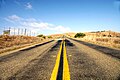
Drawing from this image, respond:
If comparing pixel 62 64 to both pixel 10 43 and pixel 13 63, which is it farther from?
pixel 10 43

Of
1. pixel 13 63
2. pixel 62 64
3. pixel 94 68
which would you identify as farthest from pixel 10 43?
pixel 94 68

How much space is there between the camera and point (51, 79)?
3.48 meters

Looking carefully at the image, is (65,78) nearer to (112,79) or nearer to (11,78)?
(112,79)

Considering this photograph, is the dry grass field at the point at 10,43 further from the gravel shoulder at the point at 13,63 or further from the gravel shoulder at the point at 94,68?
the gravel shoulder at the point at 94,68

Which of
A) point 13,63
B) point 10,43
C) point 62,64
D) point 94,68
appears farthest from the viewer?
Result: point 10,43

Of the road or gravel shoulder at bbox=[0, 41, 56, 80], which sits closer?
the road

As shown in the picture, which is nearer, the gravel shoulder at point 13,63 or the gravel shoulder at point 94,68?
the gravel shoulder at point 94,68

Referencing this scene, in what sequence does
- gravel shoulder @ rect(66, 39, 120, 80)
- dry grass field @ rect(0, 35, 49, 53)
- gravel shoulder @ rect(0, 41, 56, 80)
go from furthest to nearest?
1. dry grass field @ rect(0, 35, 49, 53)
2. gravel shoulder @ rect(0, 41, 56, 80)
3. gravel shoulder @ rect(66, 39, 120, 80)

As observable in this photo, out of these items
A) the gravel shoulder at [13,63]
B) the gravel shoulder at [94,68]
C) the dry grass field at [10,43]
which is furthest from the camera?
the dry grass field at [10,43]

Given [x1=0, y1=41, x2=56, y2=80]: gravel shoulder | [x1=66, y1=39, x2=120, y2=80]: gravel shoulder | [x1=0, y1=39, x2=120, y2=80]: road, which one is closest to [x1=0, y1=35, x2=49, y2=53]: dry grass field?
[x1=0, y1=41, x2=56, y2=80]: gravel shoulder

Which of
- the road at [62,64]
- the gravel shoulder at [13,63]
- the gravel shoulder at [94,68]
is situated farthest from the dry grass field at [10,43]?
the gravel shoulder at [94,68]

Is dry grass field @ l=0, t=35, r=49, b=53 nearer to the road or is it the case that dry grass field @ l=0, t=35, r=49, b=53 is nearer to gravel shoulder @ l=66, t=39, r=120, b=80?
the road

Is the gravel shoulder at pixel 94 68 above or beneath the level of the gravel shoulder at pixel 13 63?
above

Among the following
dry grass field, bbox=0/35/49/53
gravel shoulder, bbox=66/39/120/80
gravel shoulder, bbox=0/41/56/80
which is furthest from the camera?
dry grass field, bbox=0/35/49/53
